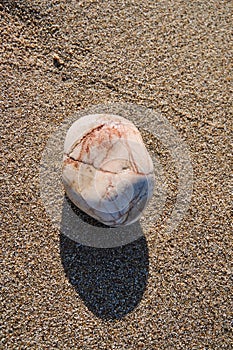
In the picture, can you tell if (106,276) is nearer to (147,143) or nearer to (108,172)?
(108,172)

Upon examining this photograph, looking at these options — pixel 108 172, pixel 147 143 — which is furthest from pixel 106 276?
pixel 147 143

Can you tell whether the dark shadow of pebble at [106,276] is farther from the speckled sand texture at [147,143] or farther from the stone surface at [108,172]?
the stone surface at [108,172]

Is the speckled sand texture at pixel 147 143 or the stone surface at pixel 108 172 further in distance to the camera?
the speckled sand texture at pixel 147 143

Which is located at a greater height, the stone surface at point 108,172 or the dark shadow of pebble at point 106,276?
the stone surface at point 108,172

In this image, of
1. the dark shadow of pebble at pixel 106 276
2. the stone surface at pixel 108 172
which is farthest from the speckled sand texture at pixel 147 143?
the stone surface at pixel 108 172

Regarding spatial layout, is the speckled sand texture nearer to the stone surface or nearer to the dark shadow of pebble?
the dark shadow of pebble

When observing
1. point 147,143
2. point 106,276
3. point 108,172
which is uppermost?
point 108,172

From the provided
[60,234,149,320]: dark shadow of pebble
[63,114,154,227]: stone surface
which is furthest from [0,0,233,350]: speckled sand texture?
[63,114,154,227]: stone surface

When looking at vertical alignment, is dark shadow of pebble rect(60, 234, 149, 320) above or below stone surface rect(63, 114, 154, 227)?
below
